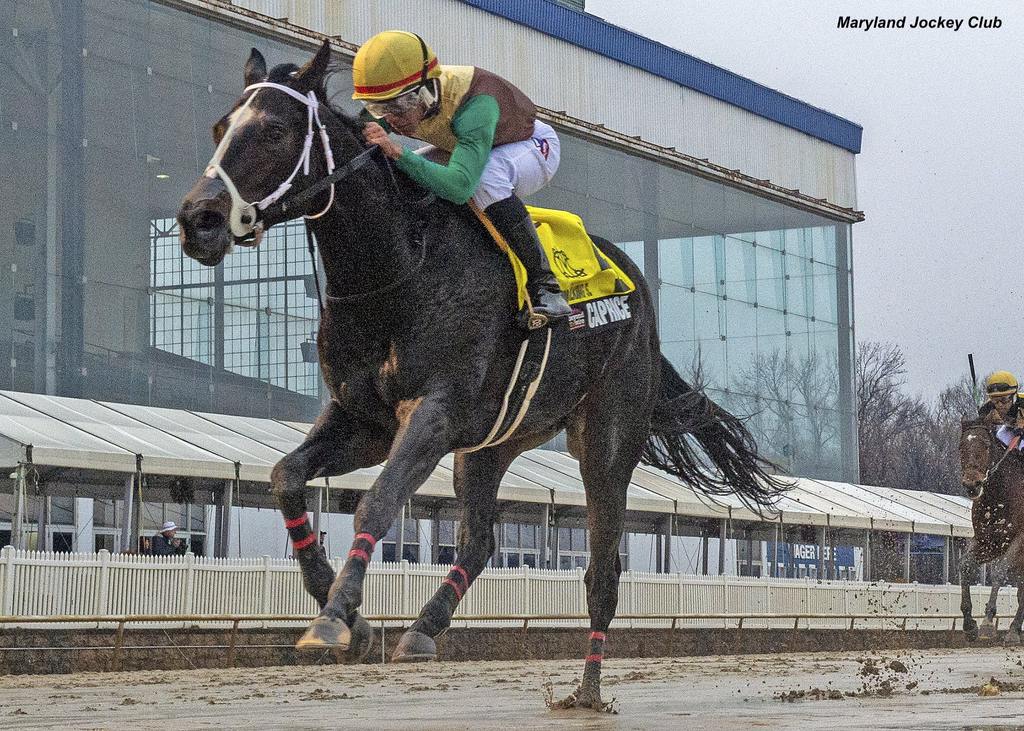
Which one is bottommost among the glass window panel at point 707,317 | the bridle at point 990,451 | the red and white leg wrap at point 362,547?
the red and white leg wrap at point 362,547

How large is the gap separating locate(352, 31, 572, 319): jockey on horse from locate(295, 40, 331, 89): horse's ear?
0.15 meters

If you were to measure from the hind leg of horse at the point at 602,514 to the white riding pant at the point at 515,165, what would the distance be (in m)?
1.29

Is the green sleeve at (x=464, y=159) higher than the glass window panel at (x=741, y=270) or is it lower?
lower

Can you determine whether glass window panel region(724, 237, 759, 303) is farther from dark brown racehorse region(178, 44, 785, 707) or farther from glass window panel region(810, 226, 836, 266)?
dark brown racehorse region(178, 44, 785, 707)

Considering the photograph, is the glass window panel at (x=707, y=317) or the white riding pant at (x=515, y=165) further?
the glass window panel at (x=707, y=317)

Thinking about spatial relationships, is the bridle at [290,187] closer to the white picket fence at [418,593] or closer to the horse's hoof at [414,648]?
the horse's hoof at [414,648]

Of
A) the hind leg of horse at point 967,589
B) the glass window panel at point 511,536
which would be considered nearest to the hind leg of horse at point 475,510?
the hind leg of horse at point 967,589

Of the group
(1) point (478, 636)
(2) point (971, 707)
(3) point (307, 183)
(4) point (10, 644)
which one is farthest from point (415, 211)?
(1) point (478, 636)

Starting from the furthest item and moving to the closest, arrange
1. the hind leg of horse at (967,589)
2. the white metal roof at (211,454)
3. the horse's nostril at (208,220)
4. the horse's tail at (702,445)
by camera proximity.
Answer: the white metal roof at (211,454)
the hind leg of horse at (967,589)
the horse's tail at (702,445)
the horse's nostril at (208,220)

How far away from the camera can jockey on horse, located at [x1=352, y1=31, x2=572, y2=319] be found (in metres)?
6.26

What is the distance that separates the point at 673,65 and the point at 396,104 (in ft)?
97.2

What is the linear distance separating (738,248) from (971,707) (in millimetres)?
30039

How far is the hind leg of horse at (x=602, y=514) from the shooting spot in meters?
7.84

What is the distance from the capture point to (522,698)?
9.34 m
